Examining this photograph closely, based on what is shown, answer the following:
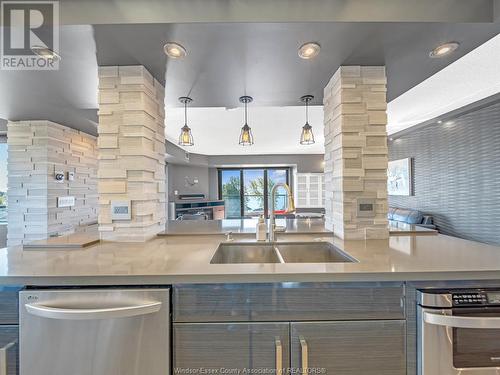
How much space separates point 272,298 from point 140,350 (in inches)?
22.1

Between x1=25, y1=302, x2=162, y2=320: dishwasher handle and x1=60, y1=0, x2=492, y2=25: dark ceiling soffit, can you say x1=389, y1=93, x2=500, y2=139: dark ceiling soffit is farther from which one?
x1=25, y1=302, x2=162, y2=320: dishwasher handle

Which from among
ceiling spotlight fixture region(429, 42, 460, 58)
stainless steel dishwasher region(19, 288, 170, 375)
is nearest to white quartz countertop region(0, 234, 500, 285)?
stainless steel dishwasher region(19, 288, 170, 375)

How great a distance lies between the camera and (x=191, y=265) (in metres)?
1.14

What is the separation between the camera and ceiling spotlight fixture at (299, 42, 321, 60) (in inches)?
58.1

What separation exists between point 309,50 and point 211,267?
1361mm

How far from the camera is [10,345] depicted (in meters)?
1.00

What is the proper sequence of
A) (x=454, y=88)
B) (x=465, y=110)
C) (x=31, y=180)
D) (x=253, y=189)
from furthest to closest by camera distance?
(x=253, y=189)
(x=465, y=110)
(x=31, y=180)
(x=454, y=88)

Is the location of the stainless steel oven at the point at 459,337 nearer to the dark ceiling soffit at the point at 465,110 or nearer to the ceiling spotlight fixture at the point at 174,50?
the ceiling spotlight fixture at the point at 174,50

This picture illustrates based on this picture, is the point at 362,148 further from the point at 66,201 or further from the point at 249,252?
the point at 66,201

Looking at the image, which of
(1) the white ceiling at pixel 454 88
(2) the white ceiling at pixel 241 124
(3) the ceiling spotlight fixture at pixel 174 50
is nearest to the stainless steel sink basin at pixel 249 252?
(3) the ceiling spotlight fixture at pixel 174 50

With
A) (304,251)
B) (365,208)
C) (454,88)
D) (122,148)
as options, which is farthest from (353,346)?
(454,88)

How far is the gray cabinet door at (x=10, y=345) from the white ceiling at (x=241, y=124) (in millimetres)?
2607

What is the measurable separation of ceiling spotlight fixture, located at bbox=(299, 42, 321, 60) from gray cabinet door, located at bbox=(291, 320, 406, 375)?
1462 mm

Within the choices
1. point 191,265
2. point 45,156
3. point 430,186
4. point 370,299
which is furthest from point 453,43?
point 45,156
